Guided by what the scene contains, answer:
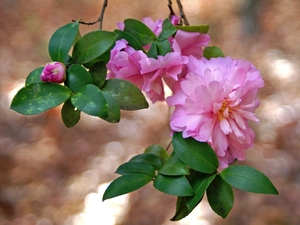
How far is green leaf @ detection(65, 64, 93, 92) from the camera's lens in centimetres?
44

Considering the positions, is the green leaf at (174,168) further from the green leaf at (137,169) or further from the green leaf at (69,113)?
the green leaf at (69,113)

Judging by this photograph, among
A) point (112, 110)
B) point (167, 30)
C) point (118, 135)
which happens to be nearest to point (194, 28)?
point (167, 30)

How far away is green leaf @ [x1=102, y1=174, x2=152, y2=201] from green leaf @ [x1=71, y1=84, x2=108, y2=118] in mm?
104

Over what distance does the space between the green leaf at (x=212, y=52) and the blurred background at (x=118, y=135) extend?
774mm

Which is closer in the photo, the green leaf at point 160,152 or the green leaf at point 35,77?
the green leaf at point 35,77

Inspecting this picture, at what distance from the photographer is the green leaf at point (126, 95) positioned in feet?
1.46

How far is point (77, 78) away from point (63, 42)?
0.05 m

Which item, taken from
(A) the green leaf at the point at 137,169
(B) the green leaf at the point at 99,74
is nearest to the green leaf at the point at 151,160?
(A) the green leaf at the point at 137,169

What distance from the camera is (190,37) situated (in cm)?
49

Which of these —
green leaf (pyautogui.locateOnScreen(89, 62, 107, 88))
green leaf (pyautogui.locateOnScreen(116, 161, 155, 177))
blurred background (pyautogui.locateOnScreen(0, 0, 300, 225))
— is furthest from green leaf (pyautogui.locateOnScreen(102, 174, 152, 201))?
blurred background (pyautogui.locateOnScreen(0, 0, 300, 225))

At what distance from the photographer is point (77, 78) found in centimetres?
44

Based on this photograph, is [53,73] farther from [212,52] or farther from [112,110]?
[212,52]

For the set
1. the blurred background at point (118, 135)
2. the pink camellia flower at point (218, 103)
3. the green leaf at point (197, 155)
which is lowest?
the blurred background at point (118, 135)

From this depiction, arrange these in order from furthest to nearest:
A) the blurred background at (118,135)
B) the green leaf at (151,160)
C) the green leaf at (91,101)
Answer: the blurred background at (118,135) < the green leaf at (151,160) < the green leaf at (91,101)
